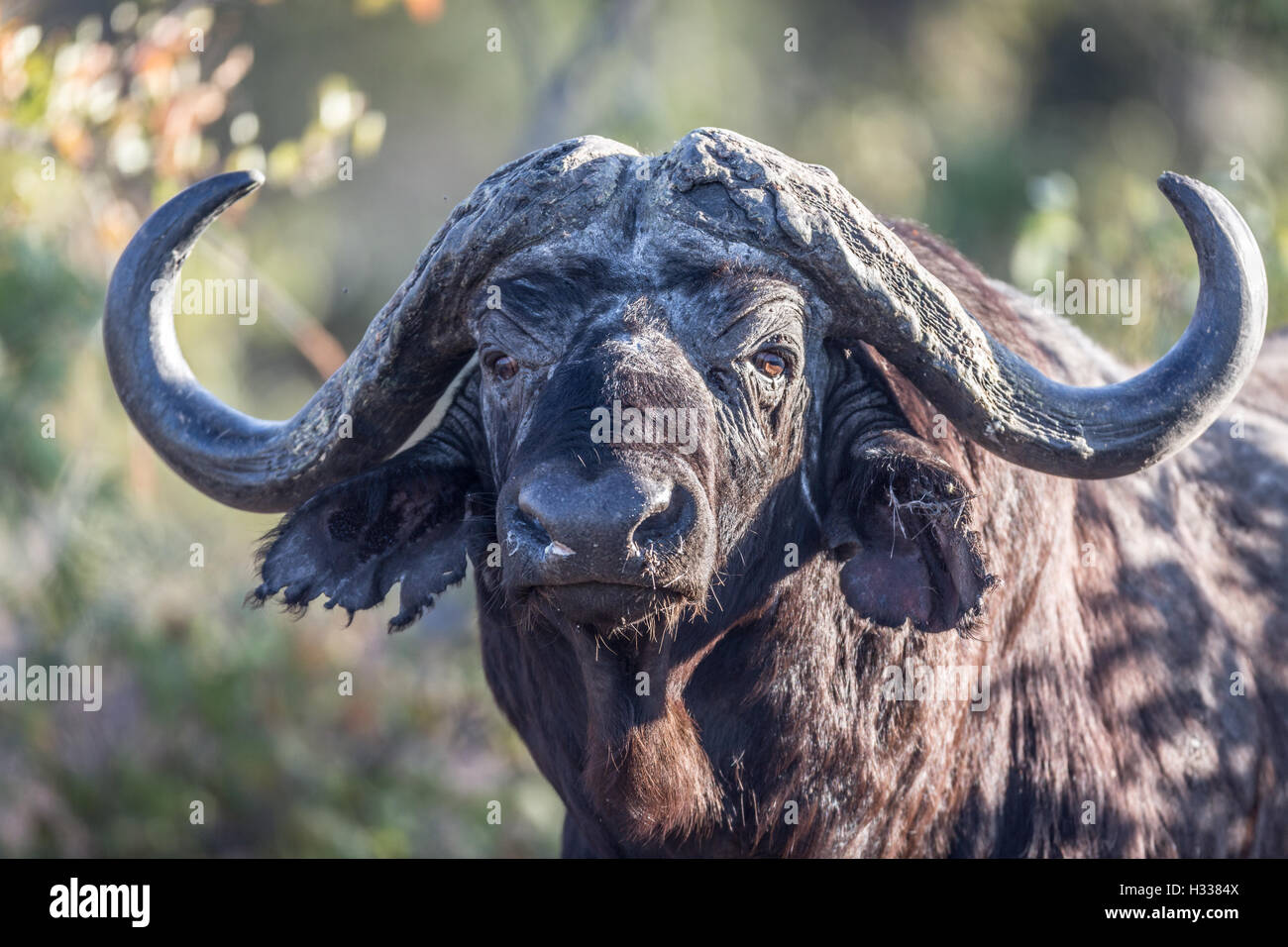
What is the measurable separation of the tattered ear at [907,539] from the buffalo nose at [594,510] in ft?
2.80

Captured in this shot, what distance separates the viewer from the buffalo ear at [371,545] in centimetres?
439

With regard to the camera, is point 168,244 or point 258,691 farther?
point 258,691

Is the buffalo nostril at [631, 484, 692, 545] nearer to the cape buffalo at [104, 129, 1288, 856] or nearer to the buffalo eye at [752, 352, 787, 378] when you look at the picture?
the cape buffalo at [104, 129, 1288, 856]

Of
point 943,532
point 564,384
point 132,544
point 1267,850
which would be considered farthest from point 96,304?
point 1267,850

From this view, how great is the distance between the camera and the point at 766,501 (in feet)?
13.5

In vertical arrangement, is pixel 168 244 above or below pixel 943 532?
above

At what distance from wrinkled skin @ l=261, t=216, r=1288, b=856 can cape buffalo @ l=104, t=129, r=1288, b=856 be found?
11mm

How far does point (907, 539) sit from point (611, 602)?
100 centimetres

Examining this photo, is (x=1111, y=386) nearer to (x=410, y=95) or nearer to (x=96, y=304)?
(x=96, y=304)

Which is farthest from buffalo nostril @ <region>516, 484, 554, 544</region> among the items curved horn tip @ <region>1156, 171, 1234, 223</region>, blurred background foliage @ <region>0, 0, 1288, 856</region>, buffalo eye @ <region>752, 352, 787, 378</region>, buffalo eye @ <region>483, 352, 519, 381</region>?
blurred background foliage @ <region>0, 0, 1288, 856</region>

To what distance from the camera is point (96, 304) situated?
8.12 metres

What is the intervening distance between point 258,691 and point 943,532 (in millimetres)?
5762

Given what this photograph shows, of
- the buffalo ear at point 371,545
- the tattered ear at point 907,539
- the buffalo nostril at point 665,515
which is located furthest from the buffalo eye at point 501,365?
the tattered ear at point 907,539

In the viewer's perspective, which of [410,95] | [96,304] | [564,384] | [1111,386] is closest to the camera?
[564,384]
